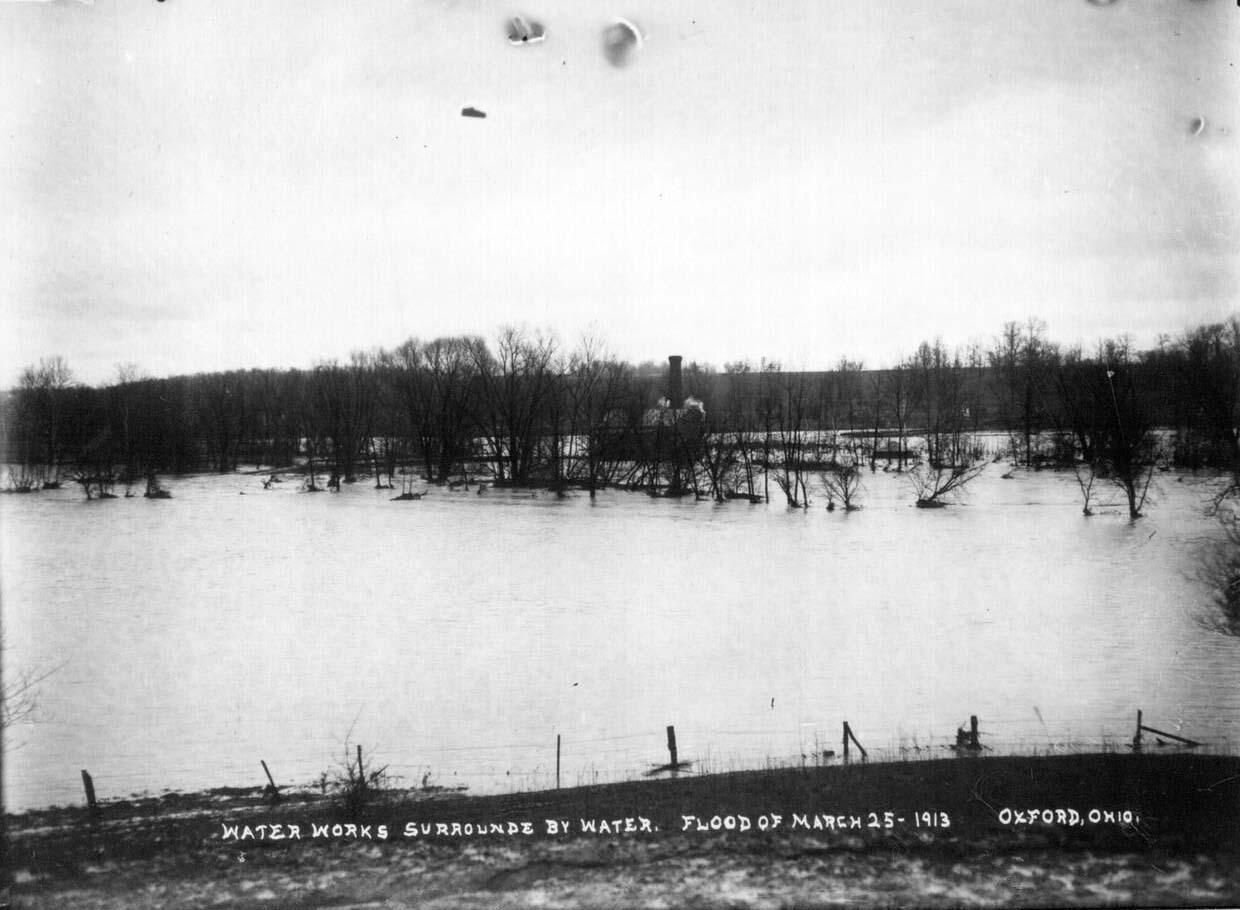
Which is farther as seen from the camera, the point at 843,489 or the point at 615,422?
the point at 615,422

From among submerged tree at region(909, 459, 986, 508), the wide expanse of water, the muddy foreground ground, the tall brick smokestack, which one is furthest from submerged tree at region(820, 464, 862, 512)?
the muddy foreground ground

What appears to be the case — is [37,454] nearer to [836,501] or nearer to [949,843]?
[949,843]

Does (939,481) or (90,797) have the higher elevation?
(939,481)

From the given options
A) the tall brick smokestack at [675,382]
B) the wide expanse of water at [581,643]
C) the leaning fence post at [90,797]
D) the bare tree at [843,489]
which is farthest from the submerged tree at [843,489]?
the leaning fence post at [90,797]

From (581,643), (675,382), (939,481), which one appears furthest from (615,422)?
(581,643)

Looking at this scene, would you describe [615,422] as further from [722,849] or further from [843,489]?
[722,849]

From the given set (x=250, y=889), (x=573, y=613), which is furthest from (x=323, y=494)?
(x=250, y=889)
